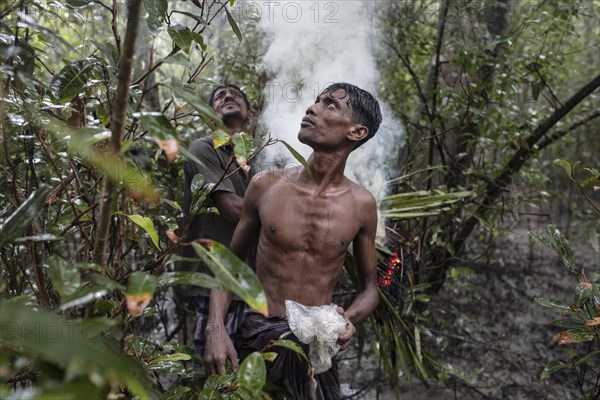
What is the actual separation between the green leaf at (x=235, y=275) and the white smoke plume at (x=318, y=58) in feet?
7.50

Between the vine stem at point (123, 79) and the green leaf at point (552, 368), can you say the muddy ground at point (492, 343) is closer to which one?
the green leaf at point (552, 368)

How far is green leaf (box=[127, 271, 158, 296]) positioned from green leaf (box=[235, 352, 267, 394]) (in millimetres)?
311

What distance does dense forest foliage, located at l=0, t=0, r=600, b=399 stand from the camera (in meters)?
0.99

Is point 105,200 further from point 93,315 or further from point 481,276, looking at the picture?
point 481,276

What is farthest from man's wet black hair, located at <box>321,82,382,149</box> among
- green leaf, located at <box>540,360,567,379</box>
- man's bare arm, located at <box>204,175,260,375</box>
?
green leaf, located at <box>540,360,567,379</box>

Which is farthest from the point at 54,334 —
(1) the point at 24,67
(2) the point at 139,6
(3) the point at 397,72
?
(3) the point at 397,72

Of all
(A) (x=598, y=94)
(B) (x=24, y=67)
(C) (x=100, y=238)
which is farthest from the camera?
(A) (x=598, y=94)

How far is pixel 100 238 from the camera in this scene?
1.07m

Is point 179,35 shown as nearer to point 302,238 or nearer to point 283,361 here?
point 302,238

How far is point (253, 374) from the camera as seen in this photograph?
118cm

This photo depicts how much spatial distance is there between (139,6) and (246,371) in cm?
79

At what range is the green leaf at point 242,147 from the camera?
4.32 feet

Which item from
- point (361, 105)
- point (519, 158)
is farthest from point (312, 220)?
point (519, 158)

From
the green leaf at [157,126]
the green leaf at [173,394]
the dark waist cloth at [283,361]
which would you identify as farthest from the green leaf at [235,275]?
the dark waist cloth at [283,361]
